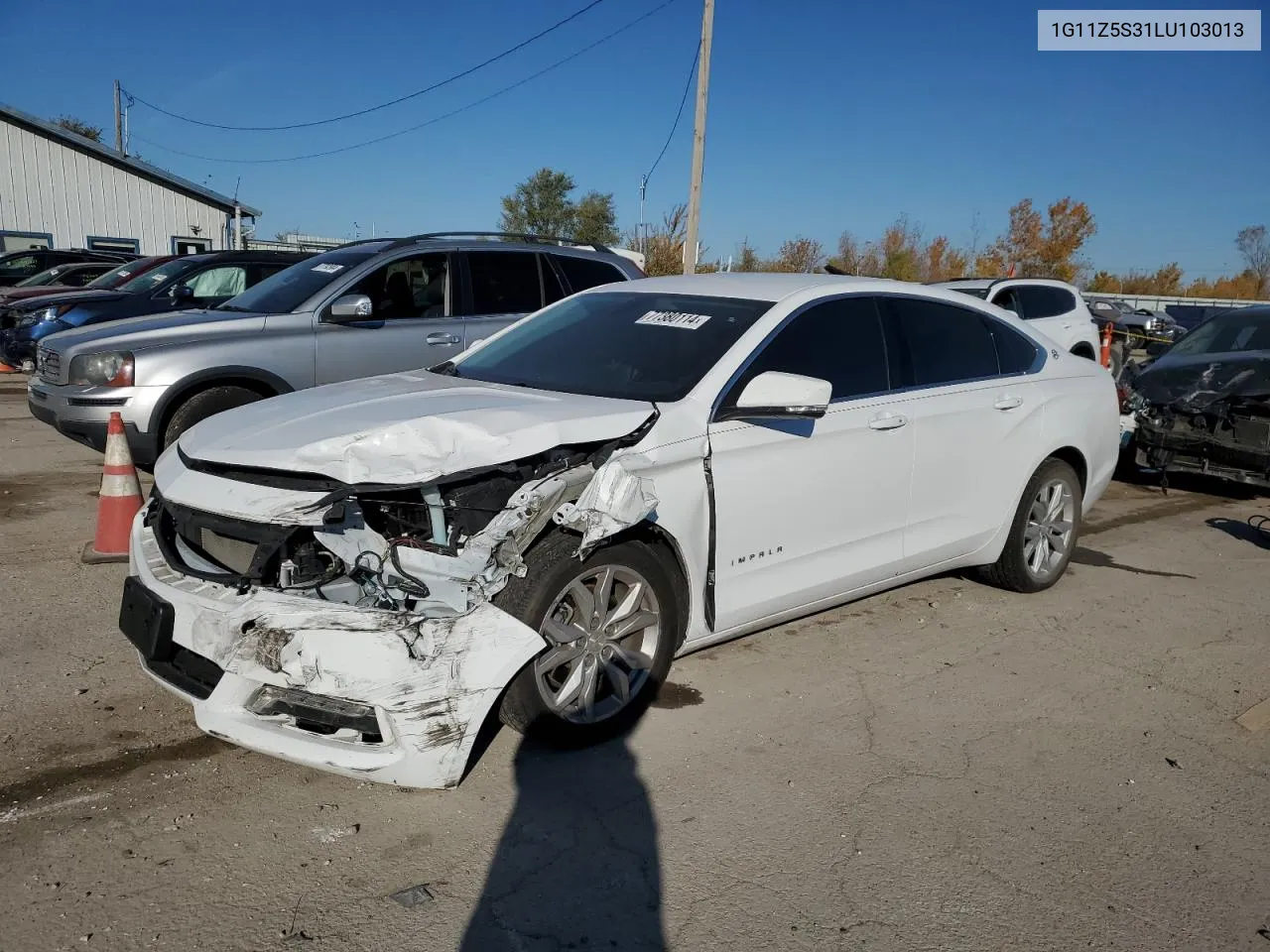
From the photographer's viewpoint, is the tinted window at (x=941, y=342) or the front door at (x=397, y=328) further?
the front door at (x=397, y=328)

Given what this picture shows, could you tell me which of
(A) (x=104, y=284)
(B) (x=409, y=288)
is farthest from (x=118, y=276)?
(B) (x=409, y=288)

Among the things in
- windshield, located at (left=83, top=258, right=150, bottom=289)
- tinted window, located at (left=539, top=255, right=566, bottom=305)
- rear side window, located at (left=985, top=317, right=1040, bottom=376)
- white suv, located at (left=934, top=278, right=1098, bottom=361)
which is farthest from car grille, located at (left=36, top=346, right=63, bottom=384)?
white suv, located at (left=934, top=278, right=1098, bottom=361)

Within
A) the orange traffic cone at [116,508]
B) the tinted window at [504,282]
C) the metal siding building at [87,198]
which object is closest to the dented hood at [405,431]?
the orange traffic cone at [116,508]

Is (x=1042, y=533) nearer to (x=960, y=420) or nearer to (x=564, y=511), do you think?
(x=960, y=420)

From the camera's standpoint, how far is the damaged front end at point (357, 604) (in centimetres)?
294

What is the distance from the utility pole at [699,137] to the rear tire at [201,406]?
11972mm

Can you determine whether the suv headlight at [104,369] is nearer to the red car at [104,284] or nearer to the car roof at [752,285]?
the car roof at [752,285]

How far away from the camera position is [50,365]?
7.23 m

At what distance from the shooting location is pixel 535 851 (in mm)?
3006

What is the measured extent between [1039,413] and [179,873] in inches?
177

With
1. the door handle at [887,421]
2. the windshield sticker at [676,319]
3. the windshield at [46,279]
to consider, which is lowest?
the door handle at [887,421]

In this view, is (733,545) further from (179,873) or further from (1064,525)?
(1064,525)

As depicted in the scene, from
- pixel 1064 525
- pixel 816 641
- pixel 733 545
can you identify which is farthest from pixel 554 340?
pixel 1064 525

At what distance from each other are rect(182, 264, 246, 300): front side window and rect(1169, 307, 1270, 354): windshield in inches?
399
